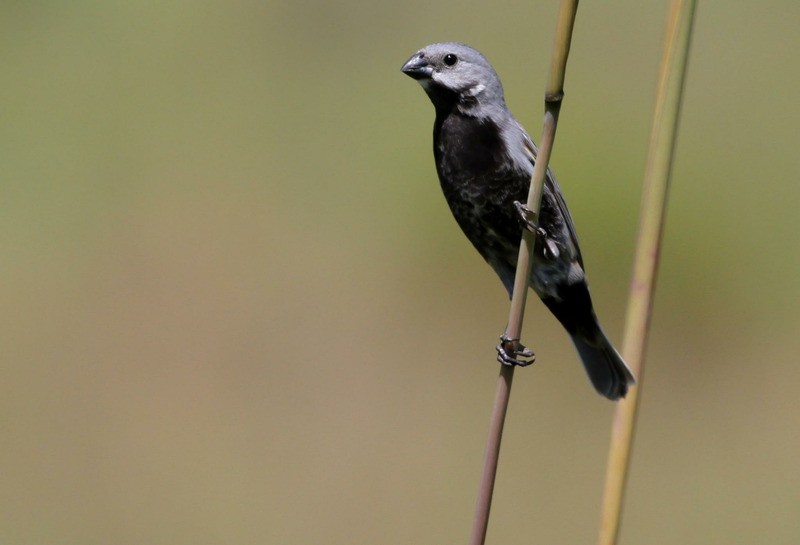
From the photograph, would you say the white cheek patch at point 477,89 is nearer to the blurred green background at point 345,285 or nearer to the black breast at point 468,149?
the black breast at point 468,149

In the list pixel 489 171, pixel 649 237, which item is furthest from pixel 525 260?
pixel 489 171

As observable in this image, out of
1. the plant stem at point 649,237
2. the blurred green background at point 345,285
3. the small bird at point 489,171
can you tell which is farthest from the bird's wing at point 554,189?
the blurred green background at point 345,285

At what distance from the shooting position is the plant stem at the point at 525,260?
65.3 inches

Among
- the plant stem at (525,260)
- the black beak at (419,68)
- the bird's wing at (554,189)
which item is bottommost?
the plant stem at (525,260)

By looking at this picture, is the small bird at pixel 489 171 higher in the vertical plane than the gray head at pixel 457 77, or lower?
lower

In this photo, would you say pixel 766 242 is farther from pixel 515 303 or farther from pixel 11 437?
pixel 515 303

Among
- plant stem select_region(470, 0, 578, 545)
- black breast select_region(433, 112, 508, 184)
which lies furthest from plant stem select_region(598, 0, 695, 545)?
black breast select_region(433, 112, 508, 184)

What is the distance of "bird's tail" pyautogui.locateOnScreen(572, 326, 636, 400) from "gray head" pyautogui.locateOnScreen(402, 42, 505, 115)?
2.67 ft

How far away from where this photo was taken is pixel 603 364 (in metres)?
3.44

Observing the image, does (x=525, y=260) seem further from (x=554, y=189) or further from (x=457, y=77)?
(x=457, y=77)

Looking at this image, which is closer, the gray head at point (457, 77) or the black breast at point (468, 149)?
the black breast at point (468, 149)

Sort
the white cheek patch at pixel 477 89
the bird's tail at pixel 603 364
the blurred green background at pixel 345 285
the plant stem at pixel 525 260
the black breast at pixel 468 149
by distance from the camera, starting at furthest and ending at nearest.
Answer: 1. the blurred green background at pixel 345 285
2. the bird's tail at pixel 603 364
3. the white cheek patch at pixel 477 89
4. the black breast at pixel 468 149
5. the plant stem at pixel 525 260

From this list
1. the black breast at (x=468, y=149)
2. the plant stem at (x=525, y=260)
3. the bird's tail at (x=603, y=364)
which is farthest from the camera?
the bird's tail at (x=603, y=364)

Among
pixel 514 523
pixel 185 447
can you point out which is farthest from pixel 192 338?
pixel 514 523
